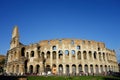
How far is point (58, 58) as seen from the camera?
145 feet

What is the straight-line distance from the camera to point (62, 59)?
4381 cm

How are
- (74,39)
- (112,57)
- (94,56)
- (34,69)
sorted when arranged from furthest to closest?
(112,57) < (94,56) < (74,39) < (34,69)

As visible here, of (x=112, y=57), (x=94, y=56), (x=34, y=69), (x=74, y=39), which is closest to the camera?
(x=34, y=69)

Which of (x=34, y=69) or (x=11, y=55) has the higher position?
(x=11, y=55)

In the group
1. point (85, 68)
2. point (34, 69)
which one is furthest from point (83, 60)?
point (34, 69)

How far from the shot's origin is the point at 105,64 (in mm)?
48750

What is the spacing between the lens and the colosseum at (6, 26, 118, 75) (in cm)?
4316

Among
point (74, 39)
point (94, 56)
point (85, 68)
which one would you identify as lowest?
point (85, 68)

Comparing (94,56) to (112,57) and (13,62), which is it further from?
(13,62)

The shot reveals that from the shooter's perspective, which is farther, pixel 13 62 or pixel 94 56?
pixel 94 56

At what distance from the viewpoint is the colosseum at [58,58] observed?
43156mm

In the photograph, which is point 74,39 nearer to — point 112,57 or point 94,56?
point 94,56

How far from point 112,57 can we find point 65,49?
20744mm

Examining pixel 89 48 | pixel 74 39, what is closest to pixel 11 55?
pixel 74 39
